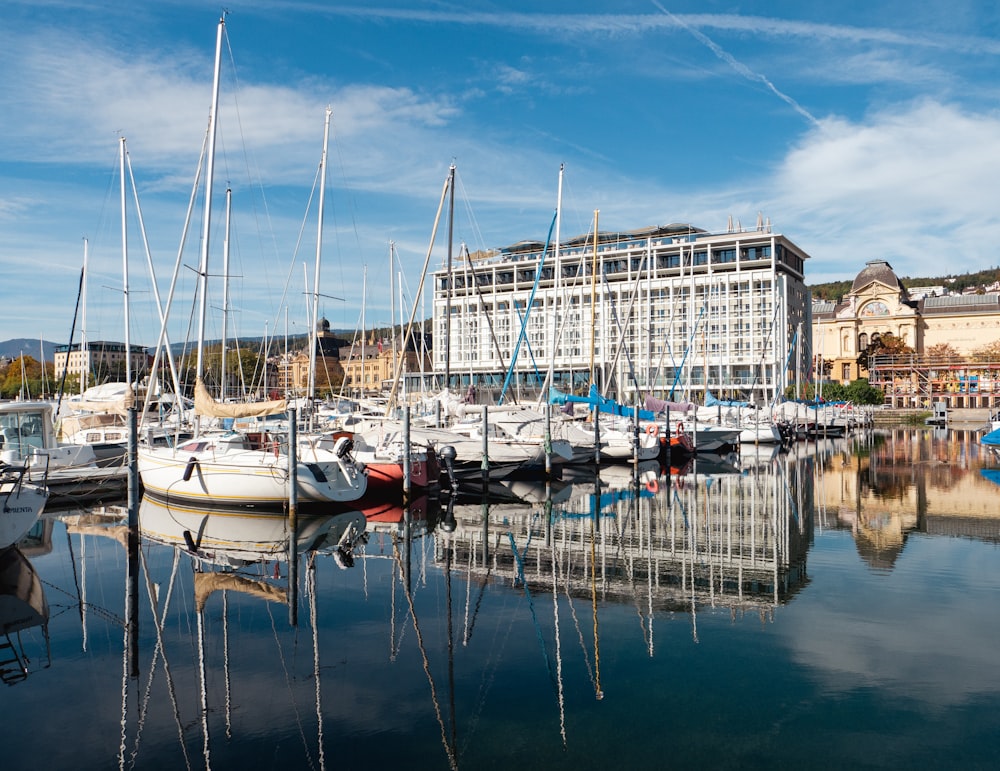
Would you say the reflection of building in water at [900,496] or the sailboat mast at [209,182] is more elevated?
the sailboat mast at [209,182]

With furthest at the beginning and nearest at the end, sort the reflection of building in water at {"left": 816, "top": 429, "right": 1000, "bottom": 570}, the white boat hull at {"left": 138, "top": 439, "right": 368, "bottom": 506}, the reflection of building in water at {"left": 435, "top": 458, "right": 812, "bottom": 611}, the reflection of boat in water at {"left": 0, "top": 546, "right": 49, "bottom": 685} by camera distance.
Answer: the white boat hull at {"left": 138, "top": 439, "right": 368, "bottom": 506} → the reflection of building in water at {"left": 816, "top": 429, "right": 1000, "bottom": 570} → the reflection of building in water at {"left": 435, "top": 458, "right": 812, "bottom": 611} → the reflection of boat in water at {"left": 0, "top": 546, "right": 49, "bottom": 685}

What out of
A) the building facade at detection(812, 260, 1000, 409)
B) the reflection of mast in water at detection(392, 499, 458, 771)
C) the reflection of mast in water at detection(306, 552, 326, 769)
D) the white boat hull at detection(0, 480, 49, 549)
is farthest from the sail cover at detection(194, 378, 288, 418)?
the building facade at detection(812, 260, 1000, 409)

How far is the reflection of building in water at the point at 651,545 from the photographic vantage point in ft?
61.4

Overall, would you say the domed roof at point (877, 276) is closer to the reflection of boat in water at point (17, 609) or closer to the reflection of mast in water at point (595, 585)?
the reflection of mast in water at point (595, 585)

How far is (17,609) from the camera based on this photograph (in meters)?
16.7

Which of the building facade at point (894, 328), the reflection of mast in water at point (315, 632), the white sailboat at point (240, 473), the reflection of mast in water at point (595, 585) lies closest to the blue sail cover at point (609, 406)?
the reflection of mast in water at point (595, 585)

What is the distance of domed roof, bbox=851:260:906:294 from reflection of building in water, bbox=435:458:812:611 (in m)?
130

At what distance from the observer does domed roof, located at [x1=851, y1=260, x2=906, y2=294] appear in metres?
151

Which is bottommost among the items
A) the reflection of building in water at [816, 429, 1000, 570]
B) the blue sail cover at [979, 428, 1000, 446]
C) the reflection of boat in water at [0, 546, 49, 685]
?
the reflection of building in water at [816, 429, 1000, 570]

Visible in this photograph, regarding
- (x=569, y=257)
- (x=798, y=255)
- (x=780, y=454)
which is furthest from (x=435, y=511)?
(x=798, y=255)

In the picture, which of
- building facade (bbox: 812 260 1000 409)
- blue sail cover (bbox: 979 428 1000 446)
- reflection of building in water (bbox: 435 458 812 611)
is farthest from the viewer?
building facade (bbox: 812 260 1000 409)

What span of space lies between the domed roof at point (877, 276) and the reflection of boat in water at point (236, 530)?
146 metres

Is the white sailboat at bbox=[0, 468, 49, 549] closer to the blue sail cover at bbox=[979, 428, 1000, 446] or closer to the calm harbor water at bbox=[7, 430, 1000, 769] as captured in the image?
the calm harbor water at bbox=[7, 430, 1000, 769]

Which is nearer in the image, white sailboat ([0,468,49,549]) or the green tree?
white sailboat ([0,468,49,549])
